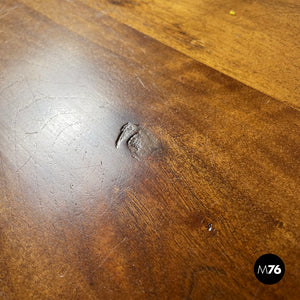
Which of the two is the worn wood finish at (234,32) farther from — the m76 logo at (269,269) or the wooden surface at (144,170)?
the m76 logo at (269,269)

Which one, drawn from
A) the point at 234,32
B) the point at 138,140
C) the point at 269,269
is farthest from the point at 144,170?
the point at 234,32

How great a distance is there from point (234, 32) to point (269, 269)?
0.55 meters

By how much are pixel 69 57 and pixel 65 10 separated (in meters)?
0.21

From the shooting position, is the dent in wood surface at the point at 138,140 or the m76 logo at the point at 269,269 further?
the dent in wood surface at the point at 138,140

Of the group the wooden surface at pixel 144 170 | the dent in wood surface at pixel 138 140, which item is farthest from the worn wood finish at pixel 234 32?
the dent in wood surface at pixel 138 140

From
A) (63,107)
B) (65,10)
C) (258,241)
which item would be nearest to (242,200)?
(258,241)

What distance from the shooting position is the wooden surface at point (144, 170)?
412 millimetres

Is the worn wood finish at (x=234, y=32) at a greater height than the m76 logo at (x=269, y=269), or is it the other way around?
the worn wood finish at (x=234, y=32)

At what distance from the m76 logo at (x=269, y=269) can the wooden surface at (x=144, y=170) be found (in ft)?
0.04

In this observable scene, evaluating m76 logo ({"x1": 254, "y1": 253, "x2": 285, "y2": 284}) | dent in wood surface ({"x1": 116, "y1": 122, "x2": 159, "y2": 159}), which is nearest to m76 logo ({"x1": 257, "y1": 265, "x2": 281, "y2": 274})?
m76 logo ({"x1": 254, "y1": 253, "x2": 285, "y2": 284})

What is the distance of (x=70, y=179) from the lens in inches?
20.1

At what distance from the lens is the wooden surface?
412 millimetres

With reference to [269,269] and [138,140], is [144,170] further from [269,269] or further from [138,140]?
[269,269]

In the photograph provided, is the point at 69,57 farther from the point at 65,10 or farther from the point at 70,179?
the point at 70,179
